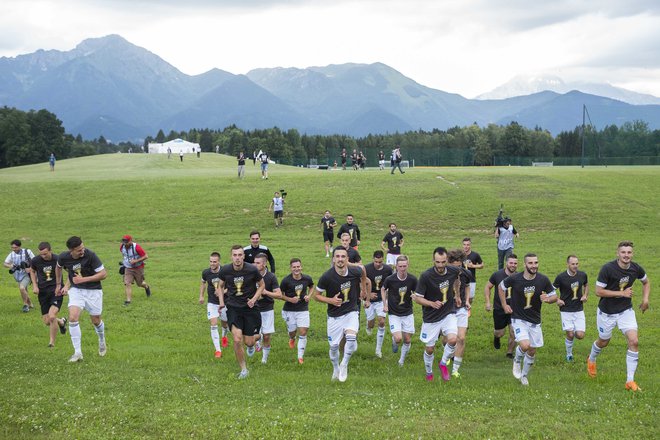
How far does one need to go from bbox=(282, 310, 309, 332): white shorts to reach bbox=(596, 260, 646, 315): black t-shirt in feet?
20.0

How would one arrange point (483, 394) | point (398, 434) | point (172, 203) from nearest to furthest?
point (398, 434) < point (483, 394) < point (172, 203)

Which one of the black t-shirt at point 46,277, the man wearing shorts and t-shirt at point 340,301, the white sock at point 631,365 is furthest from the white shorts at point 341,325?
the black t-shirt at point 46,277

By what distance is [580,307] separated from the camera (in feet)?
40.8

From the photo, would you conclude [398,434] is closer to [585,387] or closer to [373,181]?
[585,387]

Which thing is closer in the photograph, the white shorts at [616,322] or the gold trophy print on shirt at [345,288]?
the white shorts at [616,322]

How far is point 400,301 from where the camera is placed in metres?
11.9

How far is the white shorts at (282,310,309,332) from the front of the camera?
12.5 metres

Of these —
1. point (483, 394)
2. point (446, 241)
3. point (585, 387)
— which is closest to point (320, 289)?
point (483, 394)

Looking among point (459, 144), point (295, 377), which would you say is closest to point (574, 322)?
point (295, 377)

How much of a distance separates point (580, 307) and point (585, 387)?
254 cm

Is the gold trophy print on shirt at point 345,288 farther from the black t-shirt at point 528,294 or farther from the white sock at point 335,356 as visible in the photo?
the black t-shirt at point 528,294

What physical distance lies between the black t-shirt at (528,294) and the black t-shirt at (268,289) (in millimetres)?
4815

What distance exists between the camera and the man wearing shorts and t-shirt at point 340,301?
10.9 m

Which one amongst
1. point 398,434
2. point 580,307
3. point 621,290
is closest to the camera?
point 398,434
